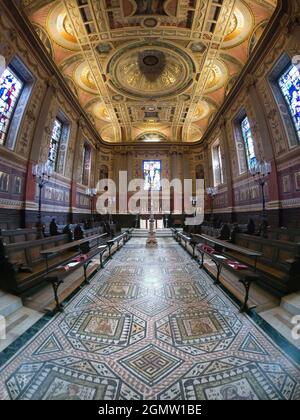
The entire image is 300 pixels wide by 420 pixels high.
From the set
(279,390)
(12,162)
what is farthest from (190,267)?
(12,162)

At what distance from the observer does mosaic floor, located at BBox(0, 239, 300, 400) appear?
1.61 metres

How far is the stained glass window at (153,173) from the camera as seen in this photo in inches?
754

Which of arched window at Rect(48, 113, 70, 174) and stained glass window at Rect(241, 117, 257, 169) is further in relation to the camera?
arched window at Rect(48, 113, 70, 174)

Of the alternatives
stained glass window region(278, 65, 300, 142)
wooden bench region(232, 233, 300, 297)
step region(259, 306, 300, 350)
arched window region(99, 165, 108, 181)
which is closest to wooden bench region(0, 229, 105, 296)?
step region(259, 306, 300, 350)

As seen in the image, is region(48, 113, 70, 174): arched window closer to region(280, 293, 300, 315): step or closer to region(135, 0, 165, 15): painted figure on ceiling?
region(135, 0, 165, 15): painted figure on ceiling

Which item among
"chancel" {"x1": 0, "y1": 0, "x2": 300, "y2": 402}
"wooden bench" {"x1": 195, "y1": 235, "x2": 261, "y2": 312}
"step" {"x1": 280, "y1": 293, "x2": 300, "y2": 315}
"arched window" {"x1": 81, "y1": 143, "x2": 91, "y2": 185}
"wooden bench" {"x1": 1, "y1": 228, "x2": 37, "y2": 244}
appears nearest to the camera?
"chancel" {"x1": 0, "y1": 0, "x2": 300, "y2": 402}

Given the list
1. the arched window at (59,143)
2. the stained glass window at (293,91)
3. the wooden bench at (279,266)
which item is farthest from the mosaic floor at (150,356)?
the arched window at (59,143)

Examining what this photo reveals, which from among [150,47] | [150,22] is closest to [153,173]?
[150,47]

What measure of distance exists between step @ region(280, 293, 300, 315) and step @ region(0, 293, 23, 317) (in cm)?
432

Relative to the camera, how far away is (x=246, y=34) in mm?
8805

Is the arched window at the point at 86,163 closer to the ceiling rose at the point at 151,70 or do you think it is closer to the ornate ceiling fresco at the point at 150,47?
the ornate ceiling fresco at the point at 150,47

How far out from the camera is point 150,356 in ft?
6.70

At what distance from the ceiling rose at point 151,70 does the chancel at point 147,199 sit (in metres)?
0.10
